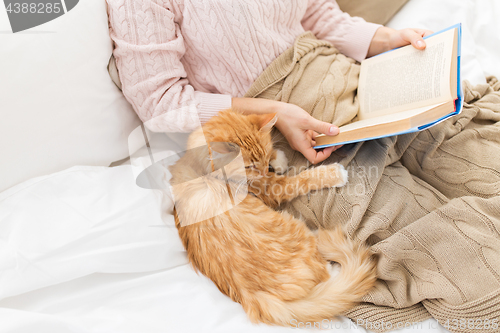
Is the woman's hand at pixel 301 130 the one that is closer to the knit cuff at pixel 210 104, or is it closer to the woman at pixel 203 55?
the woman at pixel 203 55

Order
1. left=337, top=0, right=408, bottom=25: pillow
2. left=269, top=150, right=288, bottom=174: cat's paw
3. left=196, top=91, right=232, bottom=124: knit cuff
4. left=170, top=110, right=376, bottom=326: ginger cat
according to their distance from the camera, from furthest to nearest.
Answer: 1. left=337, top=0, right=408, bottom=25: pillow
2. left=269, top=150, right=288, bottom=174: cat's paw
3. left=196, top=91, right=232, bottom=124: knit cuff
4. left=170, top=110, right=376, bottom=326: ginger cat

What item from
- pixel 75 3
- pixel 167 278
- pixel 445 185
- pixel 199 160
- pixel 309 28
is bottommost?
pixel 167 278

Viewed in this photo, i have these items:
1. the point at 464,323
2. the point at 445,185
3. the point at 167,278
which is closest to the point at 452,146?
the point at 445,185

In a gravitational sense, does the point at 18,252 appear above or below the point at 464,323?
above

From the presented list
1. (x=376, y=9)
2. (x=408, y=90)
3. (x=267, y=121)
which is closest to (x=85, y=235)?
(x=267, y=121)

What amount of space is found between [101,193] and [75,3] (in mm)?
586

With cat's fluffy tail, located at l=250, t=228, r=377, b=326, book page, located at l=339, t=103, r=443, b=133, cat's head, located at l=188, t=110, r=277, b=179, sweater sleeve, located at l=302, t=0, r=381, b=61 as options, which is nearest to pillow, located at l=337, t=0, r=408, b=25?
sweater sleeve, located at l=302, t=0, r=381, b=61

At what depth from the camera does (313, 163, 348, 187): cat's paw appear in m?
0.99

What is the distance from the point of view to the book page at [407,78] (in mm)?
884

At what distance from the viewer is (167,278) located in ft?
2.80

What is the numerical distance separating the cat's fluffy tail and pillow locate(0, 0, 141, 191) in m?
0.75

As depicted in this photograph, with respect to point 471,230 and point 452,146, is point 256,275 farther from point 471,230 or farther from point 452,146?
point 452,146

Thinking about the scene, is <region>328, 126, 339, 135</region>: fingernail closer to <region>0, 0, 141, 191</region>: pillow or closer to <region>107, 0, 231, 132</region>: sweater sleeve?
<region>107, 0, 231, 132</region>: sweater sleeve

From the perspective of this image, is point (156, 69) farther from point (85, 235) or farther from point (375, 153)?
point (375, 153)
